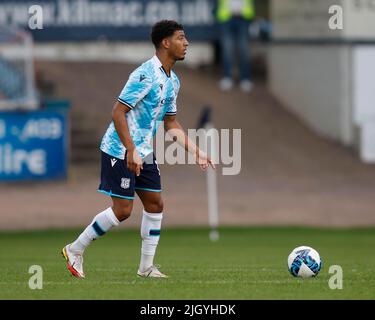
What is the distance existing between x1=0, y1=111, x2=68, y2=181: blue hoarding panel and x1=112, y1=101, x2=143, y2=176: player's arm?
56.7 feet

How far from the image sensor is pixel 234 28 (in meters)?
37.3

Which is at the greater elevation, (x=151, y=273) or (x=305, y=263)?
(x=305, y=263)

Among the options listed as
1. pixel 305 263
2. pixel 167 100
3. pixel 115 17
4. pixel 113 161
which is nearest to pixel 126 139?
pixel 113 161

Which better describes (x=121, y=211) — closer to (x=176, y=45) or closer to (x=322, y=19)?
(x=176, y=45)

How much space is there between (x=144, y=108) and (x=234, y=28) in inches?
907

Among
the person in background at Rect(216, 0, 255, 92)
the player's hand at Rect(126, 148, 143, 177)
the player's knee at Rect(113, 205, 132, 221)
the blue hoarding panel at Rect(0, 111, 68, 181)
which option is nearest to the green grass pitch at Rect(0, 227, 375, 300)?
the player's knee at Rect(113, 205, 132, 221)

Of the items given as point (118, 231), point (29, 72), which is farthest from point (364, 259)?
point (29, 72)

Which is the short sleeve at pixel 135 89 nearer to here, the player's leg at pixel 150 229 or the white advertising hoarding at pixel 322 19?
the player's leg at pixel 150 229

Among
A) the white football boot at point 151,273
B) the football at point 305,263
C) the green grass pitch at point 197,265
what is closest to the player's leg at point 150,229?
the white football boot at point 151,273

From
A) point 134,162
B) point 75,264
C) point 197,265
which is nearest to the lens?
point 134,162

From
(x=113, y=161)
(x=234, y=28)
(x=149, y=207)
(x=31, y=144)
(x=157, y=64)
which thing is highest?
(x=157, y=64)

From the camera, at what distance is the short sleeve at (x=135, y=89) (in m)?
14.3

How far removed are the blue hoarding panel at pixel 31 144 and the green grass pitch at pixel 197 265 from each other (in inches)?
135

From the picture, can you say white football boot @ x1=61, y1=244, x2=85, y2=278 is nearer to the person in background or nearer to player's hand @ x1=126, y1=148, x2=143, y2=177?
player's hand @ x1=126, y1=148, x2=143, y2=177
